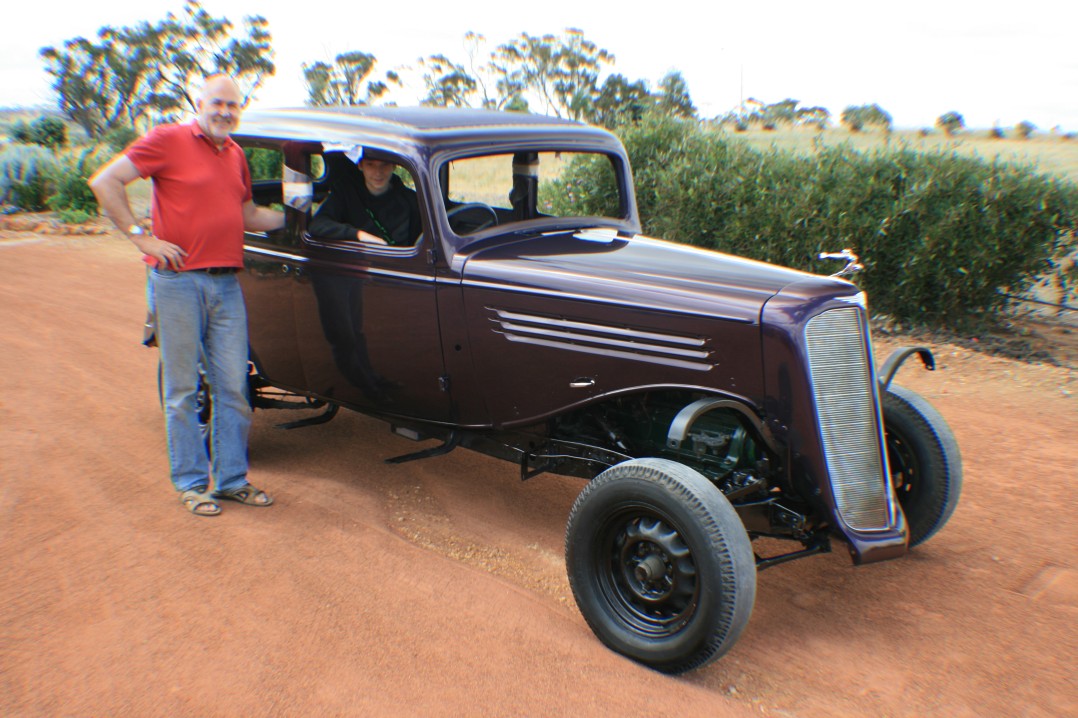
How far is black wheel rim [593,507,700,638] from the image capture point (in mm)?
3127

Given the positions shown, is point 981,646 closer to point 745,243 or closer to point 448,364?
point 448,364

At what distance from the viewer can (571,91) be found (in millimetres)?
40844

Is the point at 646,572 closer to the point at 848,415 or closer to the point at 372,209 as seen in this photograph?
the point at 848,415

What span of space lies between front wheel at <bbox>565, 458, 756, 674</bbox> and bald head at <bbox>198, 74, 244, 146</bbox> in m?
2.41

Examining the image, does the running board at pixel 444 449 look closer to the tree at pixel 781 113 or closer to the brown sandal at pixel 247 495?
the brown sandal at pixel 247 495

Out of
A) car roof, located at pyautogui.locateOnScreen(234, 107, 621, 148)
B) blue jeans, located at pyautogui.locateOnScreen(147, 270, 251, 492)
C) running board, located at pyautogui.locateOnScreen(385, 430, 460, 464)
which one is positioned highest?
car roof, located at pyautogui.locateOnScreen(234, 107, 621, 148)

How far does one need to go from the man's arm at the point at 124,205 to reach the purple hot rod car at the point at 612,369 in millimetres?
638

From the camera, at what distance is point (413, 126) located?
4.07 m

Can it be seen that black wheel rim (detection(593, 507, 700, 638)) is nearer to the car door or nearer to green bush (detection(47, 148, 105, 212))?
the car door

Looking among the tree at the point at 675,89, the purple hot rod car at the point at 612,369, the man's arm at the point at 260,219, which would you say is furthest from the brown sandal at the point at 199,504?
the tree at the point at 675,89

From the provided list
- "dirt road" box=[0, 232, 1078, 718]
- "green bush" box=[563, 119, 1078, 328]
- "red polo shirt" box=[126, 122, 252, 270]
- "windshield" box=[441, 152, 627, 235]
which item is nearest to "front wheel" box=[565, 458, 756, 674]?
"dirt road" box=[0, 232, 1078, 718]

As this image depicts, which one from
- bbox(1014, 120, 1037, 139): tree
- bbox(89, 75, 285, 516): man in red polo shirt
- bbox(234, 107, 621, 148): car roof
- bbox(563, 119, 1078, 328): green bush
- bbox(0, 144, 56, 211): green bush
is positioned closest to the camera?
bbox(89, 75, 285, 516): man in red polo shirt

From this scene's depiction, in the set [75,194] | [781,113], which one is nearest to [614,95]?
[781,113]

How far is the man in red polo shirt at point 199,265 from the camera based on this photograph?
3945 millimetres
